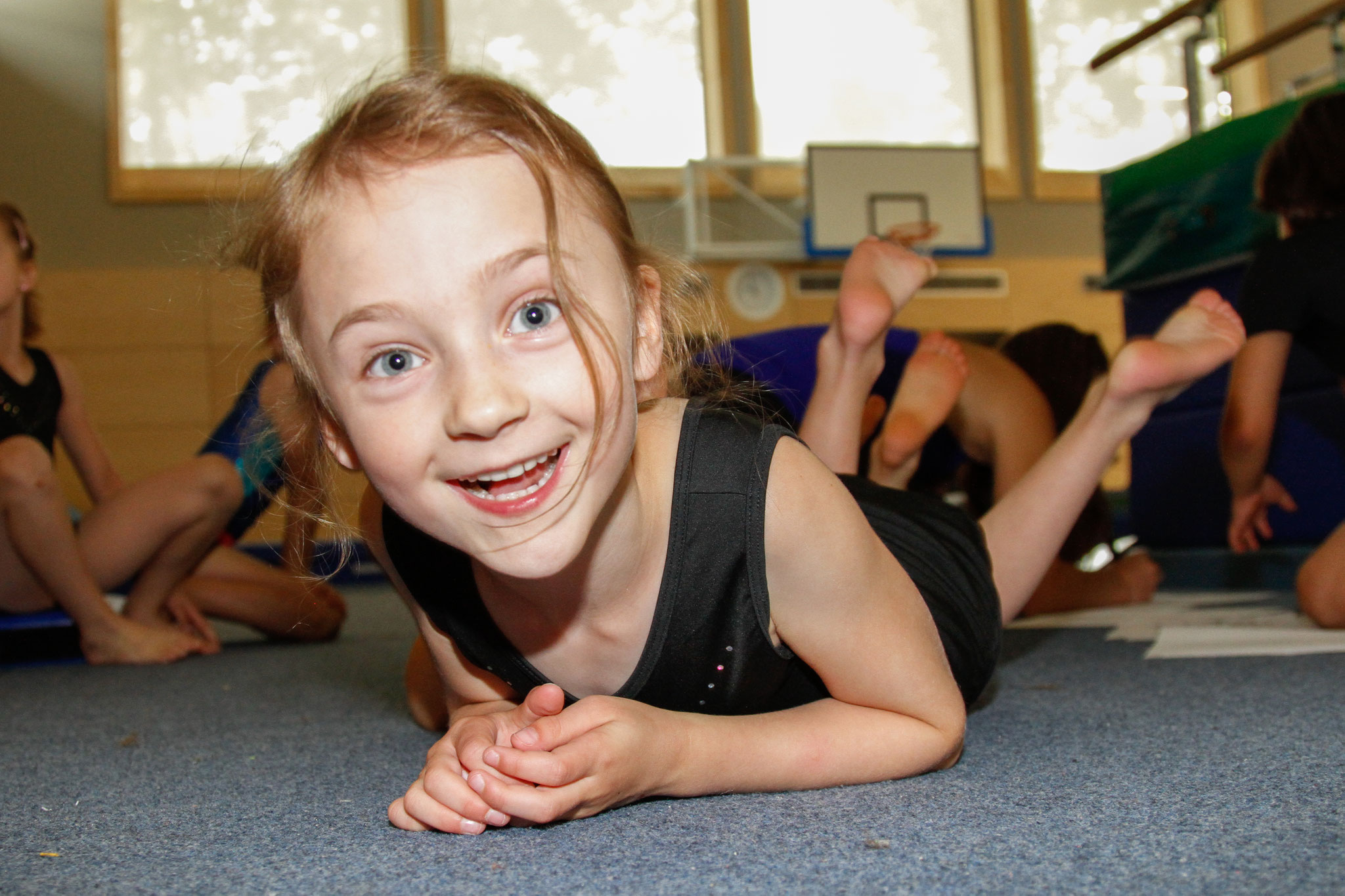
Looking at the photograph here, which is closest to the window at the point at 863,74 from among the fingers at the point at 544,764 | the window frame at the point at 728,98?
the window frame at the point at 728,98

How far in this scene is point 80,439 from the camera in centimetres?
191

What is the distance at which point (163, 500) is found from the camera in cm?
167

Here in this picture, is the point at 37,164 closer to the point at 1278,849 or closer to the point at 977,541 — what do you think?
the point at 977,541

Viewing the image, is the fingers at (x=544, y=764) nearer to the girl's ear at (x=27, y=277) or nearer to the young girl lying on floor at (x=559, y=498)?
the young girl lying on floor at (x=559, y=498)

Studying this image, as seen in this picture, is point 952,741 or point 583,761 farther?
point 952,741

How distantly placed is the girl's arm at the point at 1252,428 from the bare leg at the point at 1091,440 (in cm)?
44

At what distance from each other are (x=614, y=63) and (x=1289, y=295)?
3856 millimetres

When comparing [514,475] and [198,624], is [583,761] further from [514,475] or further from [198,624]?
[198,624]

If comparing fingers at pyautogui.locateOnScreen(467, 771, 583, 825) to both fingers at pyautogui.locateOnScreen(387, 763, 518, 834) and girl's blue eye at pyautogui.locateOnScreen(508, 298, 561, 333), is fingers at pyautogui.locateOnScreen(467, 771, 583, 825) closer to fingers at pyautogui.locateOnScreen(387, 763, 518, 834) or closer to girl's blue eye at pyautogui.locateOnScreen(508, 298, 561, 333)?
fingers at pyautogui.locateOnScreen(387, 763, 518, 834)

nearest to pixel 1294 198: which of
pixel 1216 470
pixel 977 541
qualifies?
pixel 1216 470

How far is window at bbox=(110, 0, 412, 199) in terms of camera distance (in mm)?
4418

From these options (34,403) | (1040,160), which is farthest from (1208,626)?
(1040,160)

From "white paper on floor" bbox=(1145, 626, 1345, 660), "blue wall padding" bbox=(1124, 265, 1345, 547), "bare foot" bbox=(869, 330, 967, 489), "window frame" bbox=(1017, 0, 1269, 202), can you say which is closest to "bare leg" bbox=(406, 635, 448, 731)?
"bare foot" bbox=(869, 330, 967, 489)

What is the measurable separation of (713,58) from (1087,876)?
4858 mm
